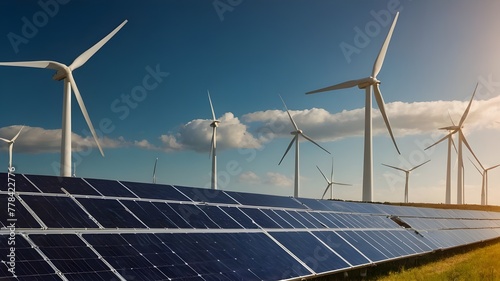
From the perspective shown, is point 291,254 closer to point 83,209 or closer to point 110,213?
point 110,213

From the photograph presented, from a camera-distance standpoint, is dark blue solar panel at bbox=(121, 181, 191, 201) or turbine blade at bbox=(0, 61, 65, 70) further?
turbine blade at bbox=(0, 61, 65, 70)

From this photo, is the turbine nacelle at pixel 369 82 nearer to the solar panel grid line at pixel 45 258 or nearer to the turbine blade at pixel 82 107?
the turbine blade at pixel 82 107

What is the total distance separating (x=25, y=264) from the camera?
463 inches

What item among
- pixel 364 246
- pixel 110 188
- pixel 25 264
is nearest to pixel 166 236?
pixel 110 188

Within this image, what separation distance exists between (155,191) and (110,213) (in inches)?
183

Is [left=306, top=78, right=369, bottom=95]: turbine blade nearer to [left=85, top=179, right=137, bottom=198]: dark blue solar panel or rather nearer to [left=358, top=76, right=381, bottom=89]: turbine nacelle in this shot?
[left=358, top=76, right=381, bottom=89]: turbine nacelle

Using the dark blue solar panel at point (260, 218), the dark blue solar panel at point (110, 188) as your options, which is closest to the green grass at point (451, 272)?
the dark blue solar panel at point (260, 218)

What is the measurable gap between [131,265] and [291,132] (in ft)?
255

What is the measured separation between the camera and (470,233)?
153ft

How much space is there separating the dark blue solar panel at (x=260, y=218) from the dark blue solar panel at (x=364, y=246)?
4418mm

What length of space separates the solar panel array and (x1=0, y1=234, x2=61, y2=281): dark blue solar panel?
0.9 inches

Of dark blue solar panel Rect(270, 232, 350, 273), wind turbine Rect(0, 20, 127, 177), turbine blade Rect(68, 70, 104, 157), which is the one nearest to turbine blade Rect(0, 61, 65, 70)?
wind turbine Rect(0, 20, 127, 177)

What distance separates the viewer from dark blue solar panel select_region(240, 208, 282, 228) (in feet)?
73.0

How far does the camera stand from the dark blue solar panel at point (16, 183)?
15670 millimetres
